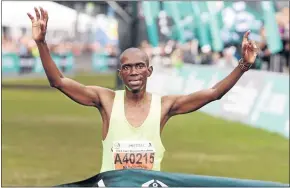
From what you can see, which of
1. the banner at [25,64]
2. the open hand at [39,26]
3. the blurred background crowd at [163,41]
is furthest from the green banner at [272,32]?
the banner at [25,64]

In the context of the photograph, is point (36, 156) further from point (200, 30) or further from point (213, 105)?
point (200, 30)

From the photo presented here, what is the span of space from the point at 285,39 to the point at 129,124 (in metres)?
21.5

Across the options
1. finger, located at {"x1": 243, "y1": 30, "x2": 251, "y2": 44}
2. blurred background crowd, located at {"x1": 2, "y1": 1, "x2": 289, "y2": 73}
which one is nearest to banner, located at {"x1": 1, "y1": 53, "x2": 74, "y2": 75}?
blurred background crowd, located at {"x1": 2, "y1": 1, "x2": 289, "y2": 73}

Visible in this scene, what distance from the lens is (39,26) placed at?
4.54 m

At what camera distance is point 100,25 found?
57.5m

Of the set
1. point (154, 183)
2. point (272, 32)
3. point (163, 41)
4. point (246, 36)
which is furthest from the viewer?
point (163, 41)

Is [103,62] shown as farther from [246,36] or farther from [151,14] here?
[246,36]

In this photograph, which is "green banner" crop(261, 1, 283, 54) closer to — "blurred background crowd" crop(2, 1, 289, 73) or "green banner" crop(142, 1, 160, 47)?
"blurred background crowd" crop(2, 1, 289, 73)

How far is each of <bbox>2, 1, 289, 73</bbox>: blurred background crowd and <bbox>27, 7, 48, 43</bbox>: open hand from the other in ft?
14.1

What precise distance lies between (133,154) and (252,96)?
1597 centimetres

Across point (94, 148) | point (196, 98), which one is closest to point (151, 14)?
point (94, 148)

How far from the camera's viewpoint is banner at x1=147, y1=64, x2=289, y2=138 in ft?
60.5

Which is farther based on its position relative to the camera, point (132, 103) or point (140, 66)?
point (132, 103)

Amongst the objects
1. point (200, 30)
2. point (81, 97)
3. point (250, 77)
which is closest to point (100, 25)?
point (200, 30)
